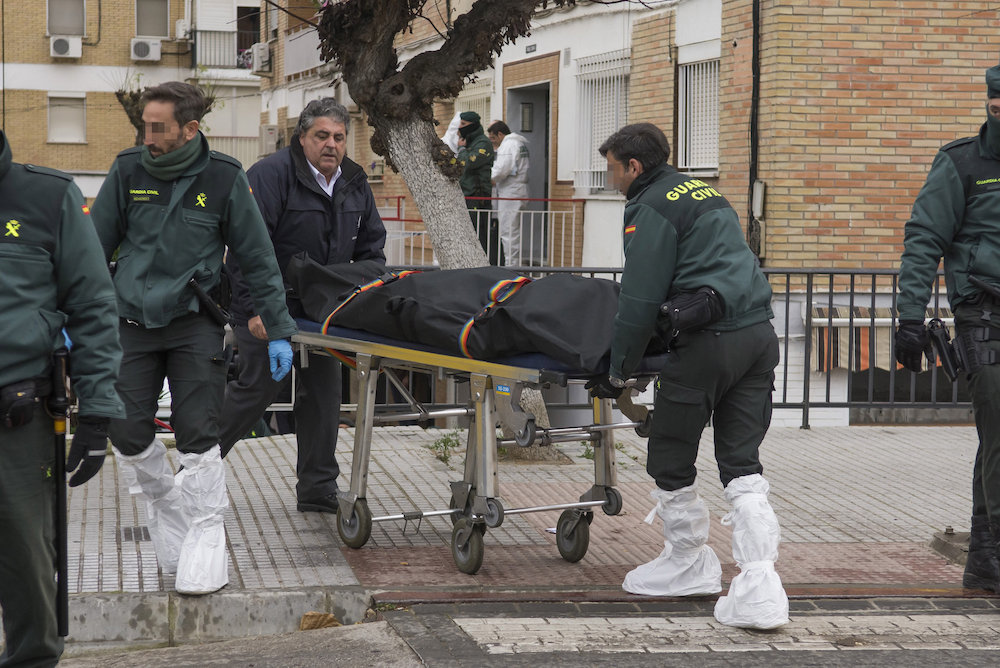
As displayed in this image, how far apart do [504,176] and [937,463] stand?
9.18 meters

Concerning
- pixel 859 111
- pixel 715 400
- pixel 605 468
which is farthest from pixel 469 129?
pixel 715 400

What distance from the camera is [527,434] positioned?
5.70 m

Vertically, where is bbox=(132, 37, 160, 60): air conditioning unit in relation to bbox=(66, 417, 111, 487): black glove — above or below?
above

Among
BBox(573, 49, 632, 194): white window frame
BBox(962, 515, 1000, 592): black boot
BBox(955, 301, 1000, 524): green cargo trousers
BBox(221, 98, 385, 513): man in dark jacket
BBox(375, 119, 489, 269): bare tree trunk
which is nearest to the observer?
BBox(955, 301, 1000, 524): green cargo trousers

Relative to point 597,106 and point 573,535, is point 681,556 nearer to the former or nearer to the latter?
point 573,535

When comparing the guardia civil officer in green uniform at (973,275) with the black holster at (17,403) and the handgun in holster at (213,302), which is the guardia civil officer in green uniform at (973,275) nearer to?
the handgun in holster at (213,302)

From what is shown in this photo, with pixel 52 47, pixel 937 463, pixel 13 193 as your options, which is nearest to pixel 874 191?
pixel 937 463

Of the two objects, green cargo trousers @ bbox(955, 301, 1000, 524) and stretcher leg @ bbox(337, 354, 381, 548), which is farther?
stretcher leg @ bbox(337, 354, 381, 548)

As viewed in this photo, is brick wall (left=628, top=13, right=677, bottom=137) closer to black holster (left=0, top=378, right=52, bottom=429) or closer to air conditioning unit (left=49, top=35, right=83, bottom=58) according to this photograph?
black holster (left=0, top=378, right=52, bottom=429)

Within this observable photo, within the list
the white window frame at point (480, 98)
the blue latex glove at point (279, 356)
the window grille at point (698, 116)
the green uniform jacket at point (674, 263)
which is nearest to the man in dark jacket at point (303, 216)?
the blue latex glove at point (279, 356)

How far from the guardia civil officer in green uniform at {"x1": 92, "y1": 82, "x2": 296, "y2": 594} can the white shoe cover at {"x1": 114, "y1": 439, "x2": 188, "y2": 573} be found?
0.07 meters

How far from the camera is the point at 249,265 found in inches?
221

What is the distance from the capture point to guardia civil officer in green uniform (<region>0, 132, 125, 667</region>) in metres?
3.72

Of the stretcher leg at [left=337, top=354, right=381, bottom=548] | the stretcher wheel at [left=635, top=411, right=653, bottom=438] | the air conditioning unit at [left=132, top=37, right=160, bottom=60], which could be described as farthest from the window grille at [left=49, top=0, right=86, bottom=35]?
the stretcher wheel at [left=635, top=411, right=653, bottom=438]
